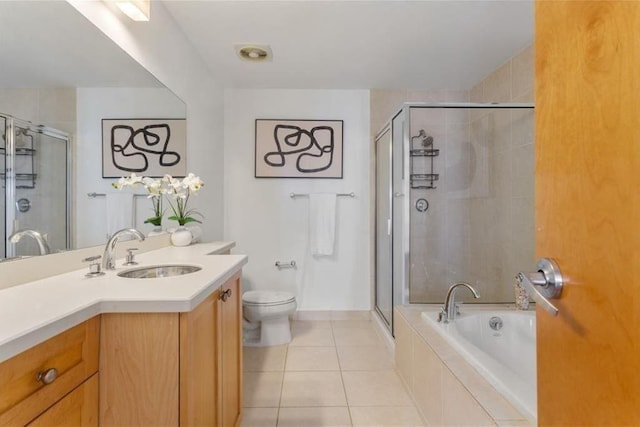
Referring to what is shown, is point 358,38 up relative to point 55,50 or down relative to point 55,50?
up

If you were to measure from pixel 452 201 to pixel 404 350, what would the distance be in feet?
4.76

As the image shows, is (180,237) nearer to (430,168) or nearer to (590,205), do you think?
(590,205)

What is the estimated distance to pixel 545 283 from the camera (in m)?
0.57

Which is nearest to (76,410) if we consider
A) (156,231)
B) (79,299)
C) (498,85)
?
(79,299)

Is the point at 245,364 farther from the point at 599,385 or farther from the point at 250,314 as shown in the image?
the point at 599,385

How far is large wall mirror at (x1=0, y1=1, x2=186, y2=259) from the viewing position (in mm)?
981

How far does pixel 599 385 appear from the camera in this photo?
470mm

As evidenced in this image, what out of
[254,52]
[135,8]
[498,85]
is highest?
[254,52]

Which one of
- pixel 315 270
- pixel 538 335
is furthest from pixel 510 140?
pixel 538 335

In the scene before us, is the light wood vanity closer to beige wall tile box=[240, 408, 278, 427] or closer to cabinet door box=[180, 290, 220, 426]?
cabinet door box=[180, 290, 220, 426]

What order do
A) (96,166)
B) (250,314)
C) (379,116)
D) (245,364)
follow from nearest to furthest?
(96,166)
(245,364)
(250,314)
(379,116)

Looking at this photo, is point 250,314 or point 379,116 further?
point 379,116

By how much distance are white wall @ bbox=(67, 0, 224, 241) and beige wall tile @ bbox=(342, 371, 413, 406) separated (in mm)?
1532

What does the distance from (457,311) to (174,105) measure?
218 centimetres
